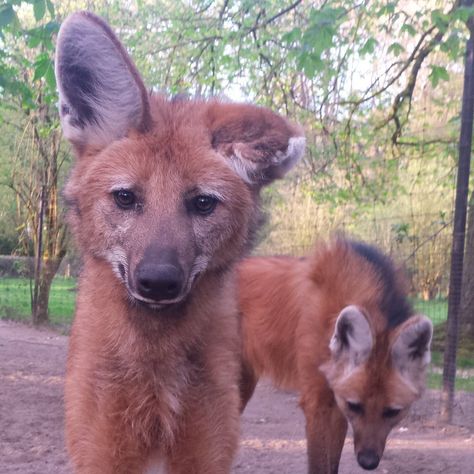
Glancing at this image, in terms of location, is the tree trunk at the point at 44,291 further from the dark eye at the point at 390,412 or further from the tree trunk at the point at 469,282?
the dark eye at the point at 390,412

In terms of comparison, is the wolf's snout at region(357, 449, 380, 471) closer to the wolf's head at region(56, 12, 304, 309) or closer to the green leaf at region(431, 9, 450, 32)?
the wolf's head at region(56, 12, 304, 309)

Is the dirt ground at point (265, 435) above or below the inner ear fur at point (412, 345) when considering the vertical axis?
below

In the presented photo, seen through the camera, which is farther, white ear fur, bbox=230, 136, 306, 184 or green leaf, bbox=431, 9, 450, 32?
green leaf, bbox=431, 9, 450, 32

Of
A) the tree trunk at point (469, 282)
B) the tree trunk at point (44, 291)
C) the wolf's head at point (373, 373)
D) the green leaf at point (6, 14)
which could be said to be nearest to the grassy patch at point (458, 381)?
the tree trunk at point (469, 282)

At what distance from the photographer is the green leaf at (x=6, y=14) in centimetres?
395

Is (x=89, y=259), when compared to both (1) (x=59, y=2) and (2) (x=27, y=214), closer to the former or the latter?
(1) (x=59, y=2)

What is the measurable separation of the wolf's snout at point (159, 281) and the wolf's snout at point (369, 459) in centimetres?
287

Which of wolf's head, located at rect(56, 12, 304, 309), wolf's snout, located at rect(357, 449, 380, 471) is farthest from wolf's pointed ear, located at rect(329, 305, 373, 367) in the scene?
wolf's head, located at rect(56, 12, 304, 309)

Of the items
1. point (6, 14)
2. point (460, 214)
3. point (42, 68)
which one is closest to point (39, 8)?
point (6, 14)

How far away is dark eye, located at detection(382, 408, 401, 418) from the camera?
4.28 meters

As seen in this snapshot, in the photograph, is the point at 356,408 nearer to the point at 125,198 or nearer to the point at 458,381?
the point at 125,198

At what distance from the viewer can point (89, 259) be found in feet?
7.18

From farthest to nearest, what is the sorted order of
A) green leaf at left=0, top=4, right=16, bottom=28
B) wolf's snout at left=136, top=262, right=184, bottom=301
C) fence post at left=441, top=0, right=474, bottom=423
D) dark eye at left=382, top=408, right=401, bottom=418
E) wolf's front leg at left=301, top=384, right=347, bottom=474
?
fence post at left=441, top=0, right=474, bottom=423 → wolf's front leg at left=301, top=384, right=347, bottom=474 → dark eye at left=382, top=408, right=401, bottom=418 → green leaf at left=0, top=4, right=16, bottom=28 → wolf's snout at left=136, top=262, right=184, bottom=301

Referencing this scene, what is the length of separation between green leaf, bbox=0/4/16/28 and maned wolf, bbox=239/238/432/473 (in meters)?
2.81
